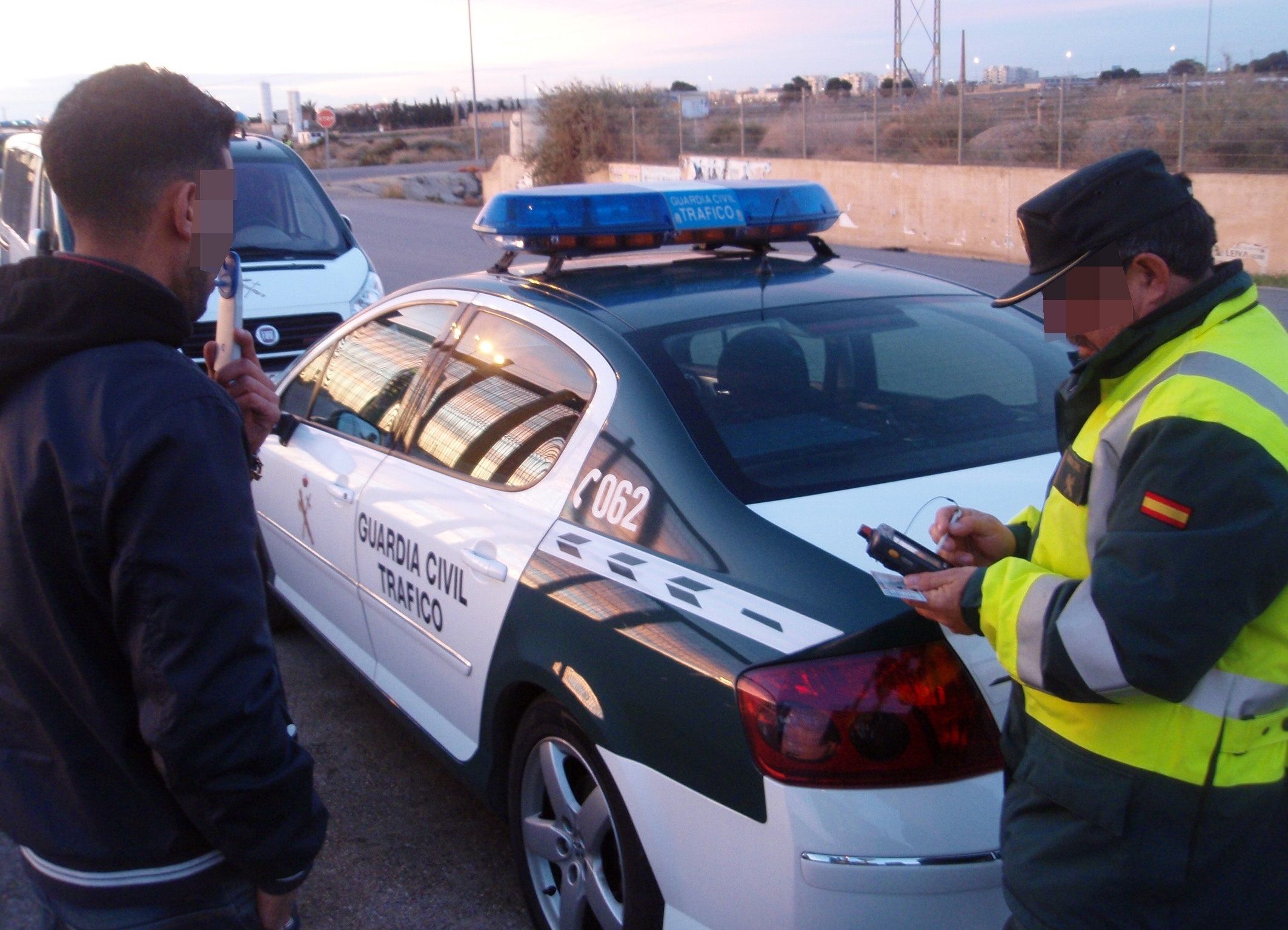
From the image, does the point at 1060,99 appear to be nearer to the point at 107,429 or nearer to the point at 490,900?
the point at 490,900

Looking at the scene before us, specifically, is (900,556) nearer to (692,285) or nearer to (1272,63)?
(692,285)

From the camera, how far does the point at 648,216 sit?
3502 millimetres

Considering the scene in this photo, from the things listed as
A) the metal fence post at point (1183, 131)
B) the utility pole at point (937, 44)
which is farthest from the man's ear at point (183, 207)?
the utility pole at point (937, 44)

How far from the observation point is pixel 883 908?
200 centimetres

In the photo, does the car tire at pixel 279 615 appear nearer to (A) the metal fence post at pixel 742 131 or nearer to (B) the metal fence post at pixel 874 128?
(B) the metal fence post at pixel 874 128

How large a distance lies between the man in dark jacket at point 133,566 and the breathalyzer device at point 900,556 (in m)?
0.98

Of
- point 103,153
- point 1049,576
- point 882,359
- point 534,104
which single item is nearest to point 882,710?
point 1049,576

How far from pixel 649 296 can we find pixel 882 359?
25.7 inches

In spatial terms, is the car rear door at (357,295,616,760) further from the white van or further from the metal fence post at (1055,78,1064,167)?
the metal fence post at (1055,78,1064,167)

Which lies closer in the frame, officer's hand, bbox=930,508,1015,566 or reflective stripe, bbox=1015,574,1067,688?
reflective stripe, bbox=1015,574,1067,688

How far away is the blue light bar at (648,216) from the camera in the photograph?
3432 millimetres

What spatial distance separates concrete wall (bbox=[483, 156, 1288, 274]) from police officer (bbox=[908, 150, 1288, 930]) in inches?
570

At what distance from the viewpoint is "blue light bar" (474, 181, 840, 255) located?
343 cm

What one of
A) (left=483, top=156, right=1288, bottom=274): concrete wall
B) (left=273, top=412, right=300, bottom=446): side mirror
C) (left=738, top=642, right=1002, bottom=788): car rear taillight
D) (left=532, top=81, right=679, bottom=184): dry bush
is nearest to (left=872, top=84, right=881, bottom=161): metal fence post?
(left=483, top=156, right=1288, bottom=274): concrete wall
